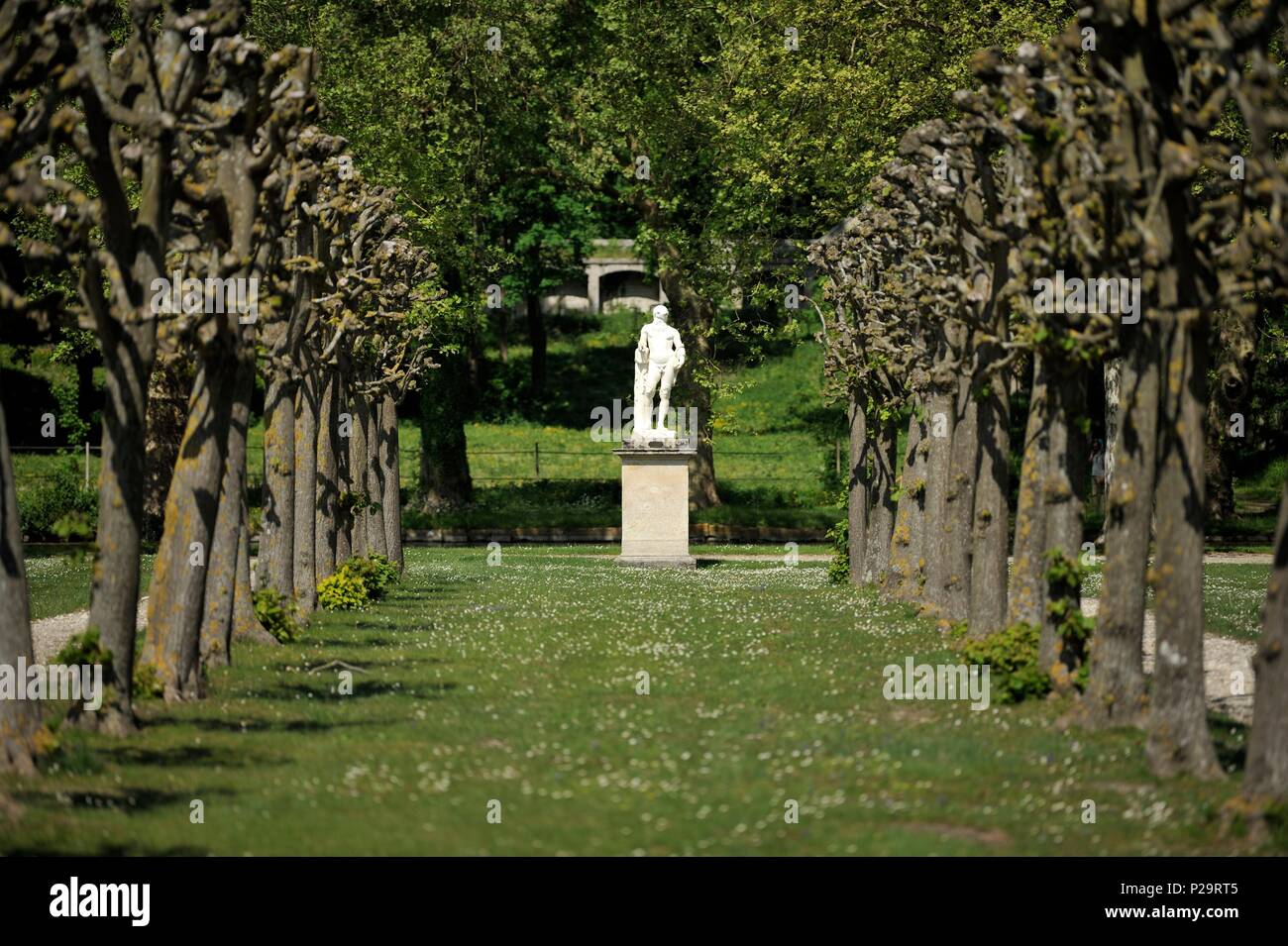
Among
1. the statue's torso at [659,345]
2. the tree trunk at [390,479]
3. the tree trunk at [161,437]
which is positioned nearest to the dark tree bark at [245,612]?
the tree trunk at [390,479]

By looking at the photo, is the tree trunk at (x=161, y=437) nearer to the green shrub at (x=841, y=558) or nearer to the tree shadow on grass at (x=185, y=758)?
the green shrub at (x=841, y=558)

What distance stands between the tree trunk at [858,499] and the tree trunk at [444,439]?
73.0ft

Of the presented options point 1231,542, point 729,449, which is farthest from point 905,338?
point 729,449

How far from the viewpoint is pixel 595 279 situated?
97.1 meters

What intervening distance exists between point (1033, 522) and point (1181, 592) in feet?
17.4

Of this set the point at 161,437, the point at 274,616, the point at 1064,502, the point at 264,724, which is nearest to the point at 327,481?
the point at 274,616

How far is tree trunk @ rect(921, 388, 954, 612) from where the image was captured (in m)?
26.4

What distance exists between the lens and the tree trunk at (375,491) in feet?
116

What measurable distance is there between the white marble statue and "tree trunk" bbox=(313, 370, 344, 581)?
1474 cm

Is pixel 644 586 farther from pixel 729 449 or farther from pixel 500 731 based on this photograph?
pixel 729 449

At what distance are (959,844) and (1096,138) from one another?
30.7ft

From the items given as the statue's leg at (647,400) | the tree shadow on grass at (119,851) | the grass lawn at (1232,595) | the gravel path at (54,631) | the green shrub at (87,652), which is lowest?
the grass lawn at (1232,595)

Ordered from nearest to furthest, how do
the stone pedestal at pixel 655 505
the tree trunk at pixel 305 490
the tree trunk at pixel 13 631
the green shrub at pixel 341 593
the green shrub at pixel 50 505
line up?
1. the tree trunk at pixel 13 631
2. the tree trunk at pixel 305 490
3. the green shrub at pixel 341 593
4. the stone pedestal at pixel 655 505
5. the green shrub at pixel 50 505

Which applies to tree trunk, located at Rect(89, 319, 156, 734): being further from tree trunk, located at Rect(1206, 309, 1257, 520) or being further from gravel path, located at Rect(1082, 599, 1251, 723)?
tree trunk, located at Rect(1206, 309, 1257, 520)
